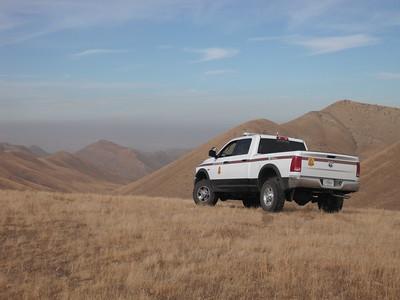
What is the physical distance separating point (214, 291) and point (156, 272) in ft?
3.17

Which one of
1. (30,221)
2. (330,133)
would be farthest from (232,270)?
(330,133)

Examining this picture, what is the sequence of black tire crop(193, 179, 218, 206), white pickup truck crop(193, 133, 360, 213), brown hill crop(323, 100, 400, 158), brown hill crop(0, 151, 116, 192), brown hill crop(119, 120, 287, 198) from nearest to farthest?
white pickup truck crop(193, 133, 360, 213) < black tire crop(193, 179, 218, 206) < brown hill crop(119, 120, 287, 198) < brown hill crop(323, 100, 400, 158) < brown hill crop(0, 151, 116, 192)

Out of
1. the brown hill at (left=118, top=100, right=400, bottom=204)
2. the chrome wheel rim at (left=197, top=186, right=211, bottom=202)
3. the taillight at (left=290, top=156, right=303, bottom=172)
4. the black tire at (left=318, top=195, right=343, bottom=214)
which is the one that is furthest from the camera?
the brown hill at (left=118, top=100, right=400, bottom=204)

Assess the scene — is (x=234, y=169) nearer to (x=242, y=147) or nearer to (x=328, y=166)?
(x=242, y=147)

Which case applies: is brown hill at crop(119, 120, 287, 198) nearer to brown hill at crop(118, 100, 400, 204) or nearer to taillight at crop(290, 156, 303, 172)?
brown hill at crop(118, 100, 400, 204)

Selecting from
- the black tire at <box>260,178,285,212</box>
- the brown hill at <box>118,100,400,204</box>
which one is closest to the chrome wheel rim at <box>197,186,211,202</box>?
the black tire at <box>260,178,285,212</box>

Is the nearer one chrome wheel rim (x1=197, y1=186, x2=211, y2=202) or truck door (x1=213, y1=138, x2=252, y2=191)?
truck door (x1=213, y1=138, x2=252, y2=191)

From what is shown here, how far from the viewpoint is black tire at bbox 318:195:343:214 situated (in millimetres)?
15258

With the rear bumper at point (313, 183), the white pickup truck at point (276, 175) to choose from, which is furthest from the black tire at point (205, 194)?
the rear bumper at point (313, 183)

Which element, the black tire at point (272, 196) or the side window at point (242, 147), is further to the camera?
the side window at point (242, 147)

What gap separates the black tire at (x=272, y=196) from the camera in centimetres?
1378

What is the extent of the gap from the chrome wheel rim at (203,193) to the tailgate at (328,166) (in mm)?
4005

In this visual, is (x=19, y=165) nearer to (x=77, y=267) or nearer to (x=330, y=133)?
(x=330, y=133)

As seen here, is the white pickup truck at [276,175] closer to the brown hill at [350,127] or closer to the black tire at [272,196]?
the black tire at [272,196]
